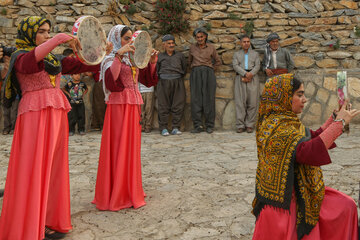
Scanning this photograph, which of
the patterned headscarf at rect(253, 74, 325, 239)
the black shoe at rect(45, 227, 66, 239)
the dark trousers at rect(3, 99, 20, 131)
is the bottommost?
the black shoe at rect(45, 227, 66, 239)

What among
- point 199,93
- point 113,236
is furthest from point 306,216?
point 199,93

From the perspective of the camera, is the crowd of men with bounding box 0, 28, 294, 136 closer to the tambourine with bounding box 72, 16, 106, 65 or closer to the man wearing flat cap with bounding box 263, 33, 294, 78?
the man wearing flat cap with bounding box 263, 33, 294, 78

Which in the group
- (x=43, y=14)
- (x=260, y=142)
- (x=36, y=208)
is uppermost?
(x=43, y=14)

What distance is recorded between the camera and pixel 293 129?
2.29m

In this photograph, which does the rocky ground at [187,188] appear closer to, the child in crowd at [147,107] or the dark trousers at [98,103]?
the child in crowd at [147,107]

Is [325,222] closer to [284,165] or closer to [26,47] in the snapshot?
[284,165]

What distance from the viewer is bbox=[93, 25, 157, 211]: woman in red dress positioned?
390 cm

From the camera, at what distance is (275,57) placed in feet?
29.0

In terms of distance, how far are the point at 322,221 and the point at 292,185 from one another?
0.30 metres

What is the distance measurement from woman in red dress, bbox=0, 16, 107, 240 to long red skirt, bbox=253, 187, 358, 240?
1674 mm

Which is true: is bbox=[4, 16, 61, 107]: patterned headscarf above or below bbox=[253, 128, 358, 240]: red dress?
above

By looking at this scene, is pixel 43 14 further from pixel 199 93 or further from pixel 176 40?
pixel 199 93

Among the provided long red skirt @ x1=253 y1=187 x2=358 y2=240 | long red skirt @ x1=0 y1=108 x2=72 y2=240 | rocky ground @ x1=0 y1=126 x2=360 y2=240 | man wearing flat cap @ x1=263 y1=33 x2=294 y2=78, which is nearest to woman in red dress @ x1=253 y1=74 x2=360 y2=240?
long red skirt @ x1=253 y1=187 x2=358 y2=240

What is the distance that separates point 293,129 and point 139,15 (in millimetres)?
8304
